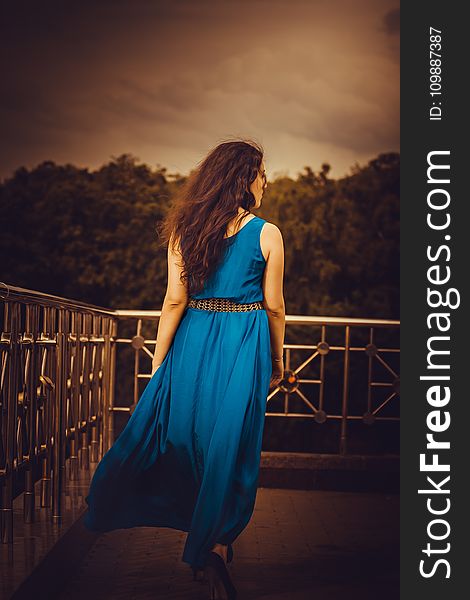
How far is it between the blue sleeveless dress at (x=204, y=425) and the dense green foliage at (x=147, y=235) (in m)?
27.4

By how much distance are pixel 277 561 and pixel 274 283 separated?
1438 mm

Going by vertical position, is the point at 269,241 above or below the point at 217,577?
above

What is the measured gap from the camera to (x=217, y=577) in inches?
134

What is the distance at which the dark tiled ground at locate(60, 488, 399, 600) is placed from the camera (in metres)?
3.73

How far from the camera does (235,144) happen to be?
12.3ft

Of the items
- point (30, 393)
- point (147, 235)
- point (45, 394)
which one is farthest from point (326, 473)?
point (147, 235)

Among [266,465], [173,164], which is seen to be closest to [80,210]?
[173,164]

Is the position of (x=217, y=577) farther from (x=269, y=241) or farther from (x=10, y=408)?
(x=269, y=241)

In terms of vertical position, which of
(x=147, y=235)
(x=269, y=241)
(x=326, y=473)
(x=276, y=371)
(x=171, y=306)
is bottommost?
(x=326, y=473)

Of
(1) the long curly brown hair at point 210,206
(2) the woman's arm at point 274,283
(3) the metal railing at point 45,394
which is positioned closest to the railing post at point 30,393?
(3) the metal railing at point 45,394

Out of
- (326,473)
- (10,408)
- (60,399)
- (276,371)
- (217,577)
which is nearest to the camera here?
(217,577)

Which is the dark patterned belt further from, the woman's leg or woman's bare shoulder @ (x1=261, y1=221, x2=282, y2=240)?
the woman's leg

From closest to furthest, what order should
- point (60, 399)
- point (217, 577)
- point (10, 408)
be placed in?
point (217, 577) → point (10, 408) → point (60, 399)

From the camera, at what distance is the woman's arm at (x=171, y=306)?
12.2ft
